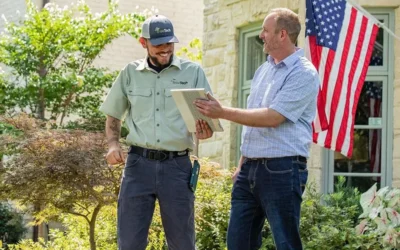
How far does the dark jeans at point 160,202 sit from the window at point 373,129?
442cm

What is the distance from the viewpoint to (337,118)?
8820 millimetres

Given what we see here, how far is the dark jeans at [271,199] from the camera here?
5.57 metres

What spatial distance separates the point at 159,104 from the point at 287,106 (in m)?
0.93

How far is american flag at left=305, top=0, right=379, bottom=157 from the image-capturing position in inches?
346

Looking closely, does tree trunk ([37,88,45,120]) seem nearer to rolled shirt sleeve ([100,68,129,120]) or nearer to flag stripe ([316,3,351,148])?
flag stripe ([316,3,351,148])

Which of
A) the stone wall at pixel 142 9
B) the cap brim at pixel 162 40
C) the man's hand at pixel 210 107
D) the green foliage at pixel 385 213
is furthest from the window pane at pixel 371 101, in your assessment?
the stone wall at pixel 142 9

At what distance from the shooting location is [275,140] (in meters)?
5.64

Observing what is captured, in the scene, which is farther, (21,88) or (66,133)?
(21,88)

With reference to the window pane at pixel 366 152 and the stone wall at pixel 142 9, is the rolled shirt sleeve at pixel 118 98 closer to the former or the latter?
the window pane at pixel 366 152

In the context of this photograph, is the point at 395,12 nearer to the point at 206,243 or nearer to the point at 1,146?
the point at 206,243

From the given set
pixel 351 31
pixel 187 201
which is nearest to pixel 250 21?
pixel 351 31

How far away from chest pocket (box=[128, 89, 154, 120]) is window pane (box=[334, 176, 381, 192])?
4.53 m

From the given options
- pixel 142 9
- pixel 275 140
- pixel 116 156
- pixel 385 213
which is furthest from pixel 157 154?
pixel 142 9

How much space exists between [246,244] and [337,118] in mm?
3280
